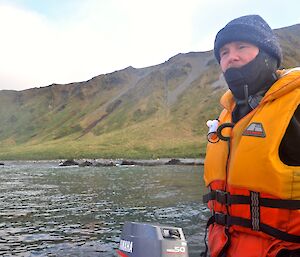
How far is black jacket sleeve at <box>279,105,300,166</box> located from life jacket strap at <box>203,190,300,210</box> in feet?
1.15

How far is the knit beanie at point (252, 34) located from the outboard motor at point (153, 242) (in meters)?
2.23

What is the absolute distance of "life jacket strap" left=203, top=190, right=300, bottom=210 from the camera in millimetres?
3686

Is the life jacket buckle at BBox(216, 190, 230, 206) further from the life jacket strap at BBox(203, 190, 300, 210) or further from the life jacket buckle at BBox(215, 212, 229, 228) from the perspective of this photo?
the life jacket buckle at BBox(215, 212, 229, 228)

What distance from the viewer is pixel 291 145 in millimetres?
3709

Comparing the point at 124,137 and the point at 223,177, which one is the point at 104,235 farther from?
the point at 124,137

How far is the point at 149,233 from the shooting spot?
15.7 ft

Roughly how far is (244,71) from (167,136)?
527 feet

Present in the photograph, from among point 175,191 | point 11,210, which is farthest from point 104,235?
point 175,191

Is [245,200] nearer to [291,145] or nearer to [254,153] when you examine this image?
[254,153]

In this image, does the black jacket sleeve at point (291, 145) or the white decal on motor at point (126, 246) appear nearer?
the black jacket sleeve at point (291, 145)

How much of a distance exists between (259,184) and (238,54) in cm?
138

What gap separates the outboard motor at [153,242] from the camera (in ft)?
15.1

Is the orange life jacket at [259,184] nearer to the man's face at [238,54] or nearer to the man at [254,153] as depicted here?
the man at [254,153]

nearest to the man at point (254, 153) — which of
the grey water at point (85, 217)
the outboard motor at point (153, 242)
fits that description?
the outboard motor at point (153, 242)
